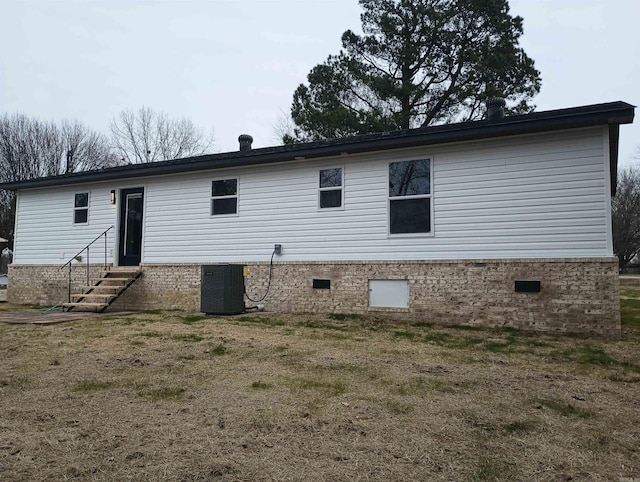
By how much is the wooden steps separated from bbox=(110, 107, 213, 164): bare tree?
21909 millimetres

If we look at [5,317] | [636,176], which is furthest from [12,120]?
[636,176]

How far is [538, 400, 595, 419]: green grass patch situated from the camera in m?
3.61

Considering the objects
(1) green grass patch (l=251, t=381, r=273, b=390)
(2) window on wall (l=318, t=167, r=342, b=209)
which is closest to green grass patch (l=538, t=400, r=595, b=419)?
(1) green grass patch (l=251, t=381, r=273, b=390)

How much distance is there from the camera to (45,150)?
29266mm

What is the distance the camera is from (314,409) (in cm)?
365

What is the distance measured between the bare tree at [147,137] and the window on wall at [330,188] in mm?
24466

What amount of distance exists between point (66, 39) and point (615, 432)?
2209 cm

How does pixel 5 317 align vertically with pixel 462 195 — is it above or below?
below

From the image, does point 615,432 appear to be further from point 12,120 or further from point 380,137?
point 12,120

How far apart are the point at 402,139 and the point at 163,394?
6.59m

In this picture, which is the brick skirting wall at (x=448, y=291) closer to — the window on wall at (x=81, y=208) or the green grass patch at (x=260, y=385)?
the window on wall at (x=81, y=208)

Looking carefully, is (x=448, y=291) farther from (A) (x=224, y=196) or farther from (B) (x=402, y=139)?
(A) (x=224, y=196)

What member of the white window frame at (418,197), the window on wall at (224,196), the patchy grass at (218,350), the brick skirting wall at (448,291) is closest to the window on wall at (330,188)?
the white window frame at (418,197)

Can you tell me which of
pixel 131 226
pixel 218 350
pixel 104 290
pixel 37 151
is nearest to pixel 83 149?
pixel 37 151
